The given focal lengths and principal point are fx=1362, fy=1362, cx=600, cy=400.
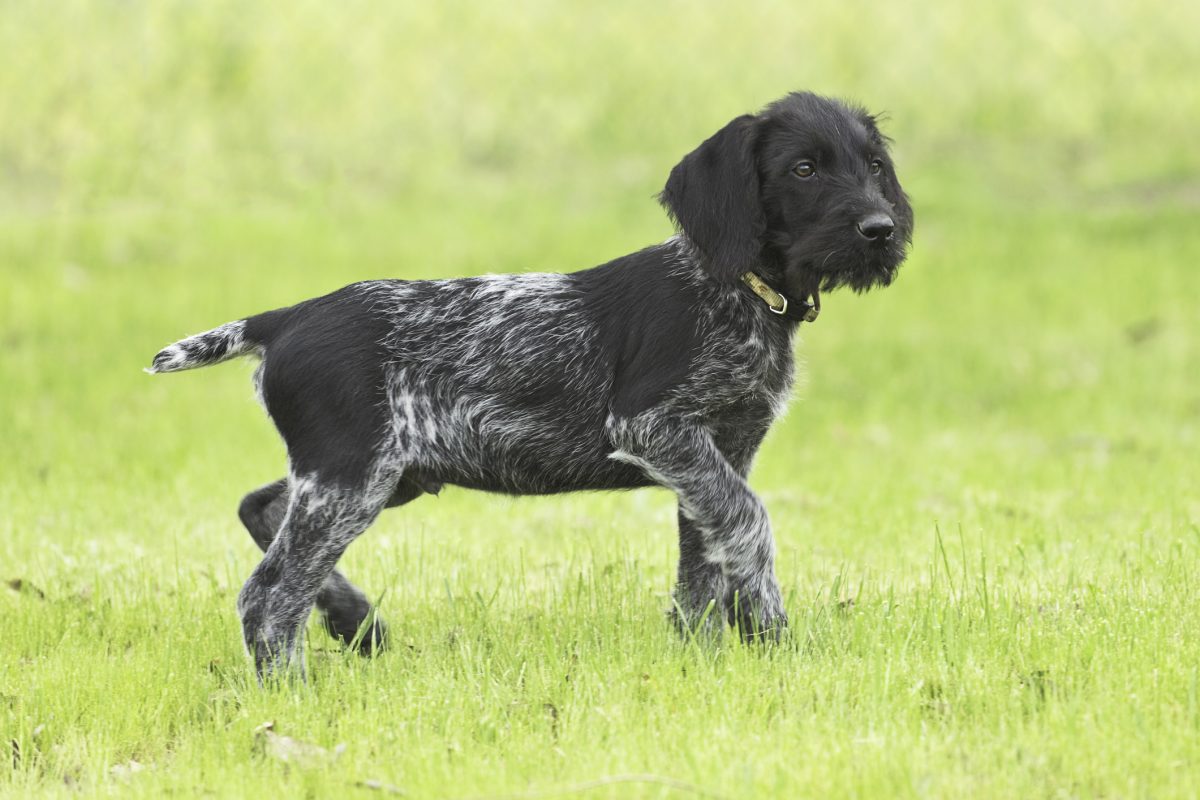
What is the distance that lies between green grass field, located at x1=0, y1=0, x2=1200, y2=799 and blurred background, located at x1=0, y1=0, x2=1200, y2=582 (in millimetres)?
67

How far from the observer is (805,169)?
541 cm

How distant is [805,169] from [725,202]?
1.12 feet

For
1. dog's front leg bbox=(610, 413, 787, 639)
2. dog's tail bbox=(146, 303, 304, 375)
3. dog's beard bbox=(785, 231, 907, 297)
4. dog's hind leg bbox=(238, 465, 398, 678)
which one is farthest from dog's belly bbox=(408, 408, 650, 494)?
dog's beard bbox=(785, 231, 907, 297)

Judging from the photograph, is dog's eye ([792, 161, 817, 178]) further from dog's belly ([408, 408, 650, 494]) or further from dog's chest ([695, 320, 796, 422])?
dog's belly ([408, 408, 650, 494])

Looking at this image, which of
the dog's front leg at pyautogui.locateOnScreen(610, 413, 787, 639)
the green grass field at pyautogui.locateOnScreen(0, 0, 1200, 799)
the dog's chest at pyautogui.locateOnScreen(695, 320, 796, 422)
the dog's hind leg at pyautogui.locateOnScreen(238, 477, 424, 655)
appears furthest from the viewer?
the dog's hind leg at pyautogui.locateOnScreen(238, 477, 424, 655)

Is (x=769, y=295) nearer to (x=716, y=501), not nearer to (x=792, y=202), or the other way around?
(x=792, y=202)

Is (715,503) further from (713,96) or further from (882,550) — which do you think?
(713,96)

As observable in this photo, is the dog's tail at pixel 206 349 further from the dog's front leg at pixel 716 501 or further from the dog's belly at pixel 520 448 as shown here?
the dog's front leg at pixel 716 501

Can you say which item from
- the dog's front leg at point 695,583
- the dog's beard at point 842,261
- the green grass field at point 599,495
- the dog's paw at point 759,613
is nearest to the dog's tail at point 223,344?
the green grass field at point 599,495

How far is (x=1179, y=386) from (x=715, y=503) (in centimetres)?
922

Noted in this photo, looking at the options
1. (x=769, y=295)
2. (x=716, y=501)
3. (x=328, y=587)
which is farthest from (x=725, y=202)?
(x=328, y=587)

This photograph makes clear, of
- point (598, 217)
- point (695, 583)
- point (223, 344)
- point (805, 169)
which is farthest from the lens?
point (598, 217)

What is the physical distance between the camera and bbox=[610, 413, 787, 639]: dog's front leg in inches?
208

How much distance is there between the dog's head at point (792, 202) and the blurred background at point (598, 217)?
7.32ft
